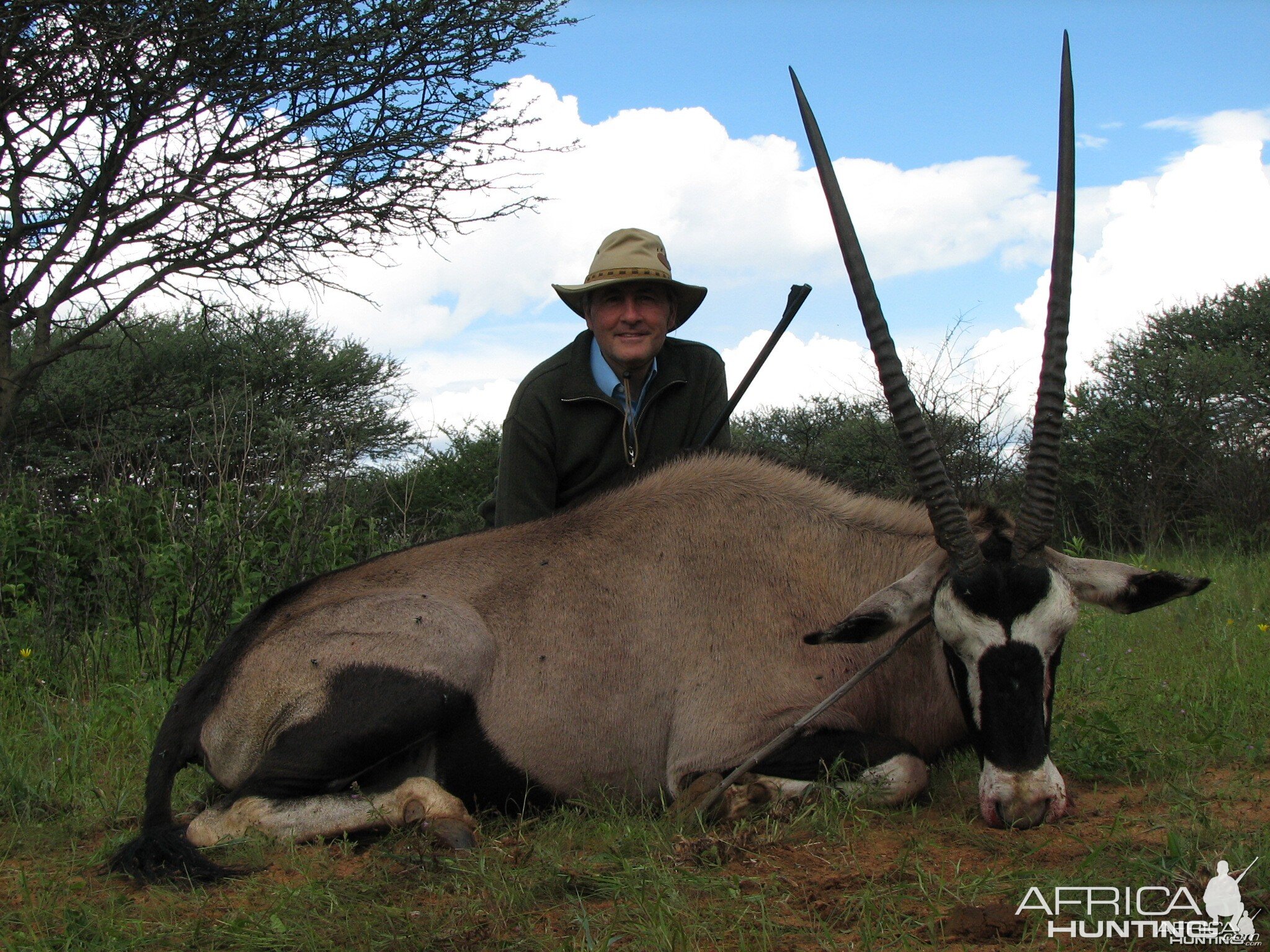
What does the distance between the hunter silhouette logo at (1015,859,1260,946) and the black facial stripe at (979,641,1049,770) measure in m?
0.60

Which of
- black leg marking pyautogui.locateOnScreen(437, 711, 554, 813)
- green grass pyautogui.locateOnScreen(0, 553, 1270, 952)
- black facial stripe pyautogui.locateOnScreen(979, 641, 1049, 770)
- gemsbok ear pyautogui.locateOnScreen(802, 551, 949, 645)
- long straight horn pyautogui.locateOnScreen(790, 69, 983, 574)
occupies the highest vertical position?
long straight horn pyautogui.locateOnScreen(790, 69, 983, 574)

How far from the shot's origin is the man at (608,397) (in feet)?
16.7

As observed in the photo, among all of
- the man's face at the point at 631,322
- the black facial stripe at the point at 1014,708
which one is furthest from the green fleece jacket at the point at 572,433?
the black facial stripe at the point at 1014,708

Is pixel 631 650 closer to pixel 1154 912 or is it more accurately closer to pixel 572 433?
pixel 572 433

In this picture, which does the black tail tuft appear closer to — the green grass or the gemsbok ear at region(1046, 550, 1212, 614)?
the green grass

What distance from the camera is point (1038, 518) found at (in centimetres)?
342

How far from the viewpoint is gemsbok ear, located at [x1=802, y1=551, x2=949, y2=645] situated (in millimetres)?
3371

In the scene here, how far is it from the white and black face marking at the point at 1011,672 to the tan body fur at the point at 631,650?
43 centimetres

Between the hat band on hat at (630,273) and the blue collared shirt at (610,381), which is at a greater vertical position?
the hat band on hat at (630,273)

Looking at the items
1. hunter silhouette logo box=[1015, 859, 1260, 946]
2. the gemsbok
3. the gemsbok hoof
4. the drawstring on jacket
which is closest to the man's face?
the drawstring on jacket

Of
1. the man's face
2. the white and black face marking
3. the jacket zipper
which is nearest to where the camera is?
the white and black face marking

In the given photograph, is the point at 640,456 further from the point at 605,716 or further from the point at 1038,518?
the point at 1038,518

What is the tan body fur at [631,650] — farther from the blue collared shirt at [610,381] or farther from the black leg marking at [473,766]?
the blue collared shirt at [610,381]

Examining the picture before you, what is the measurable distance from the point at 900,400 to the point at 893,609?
0.67m
